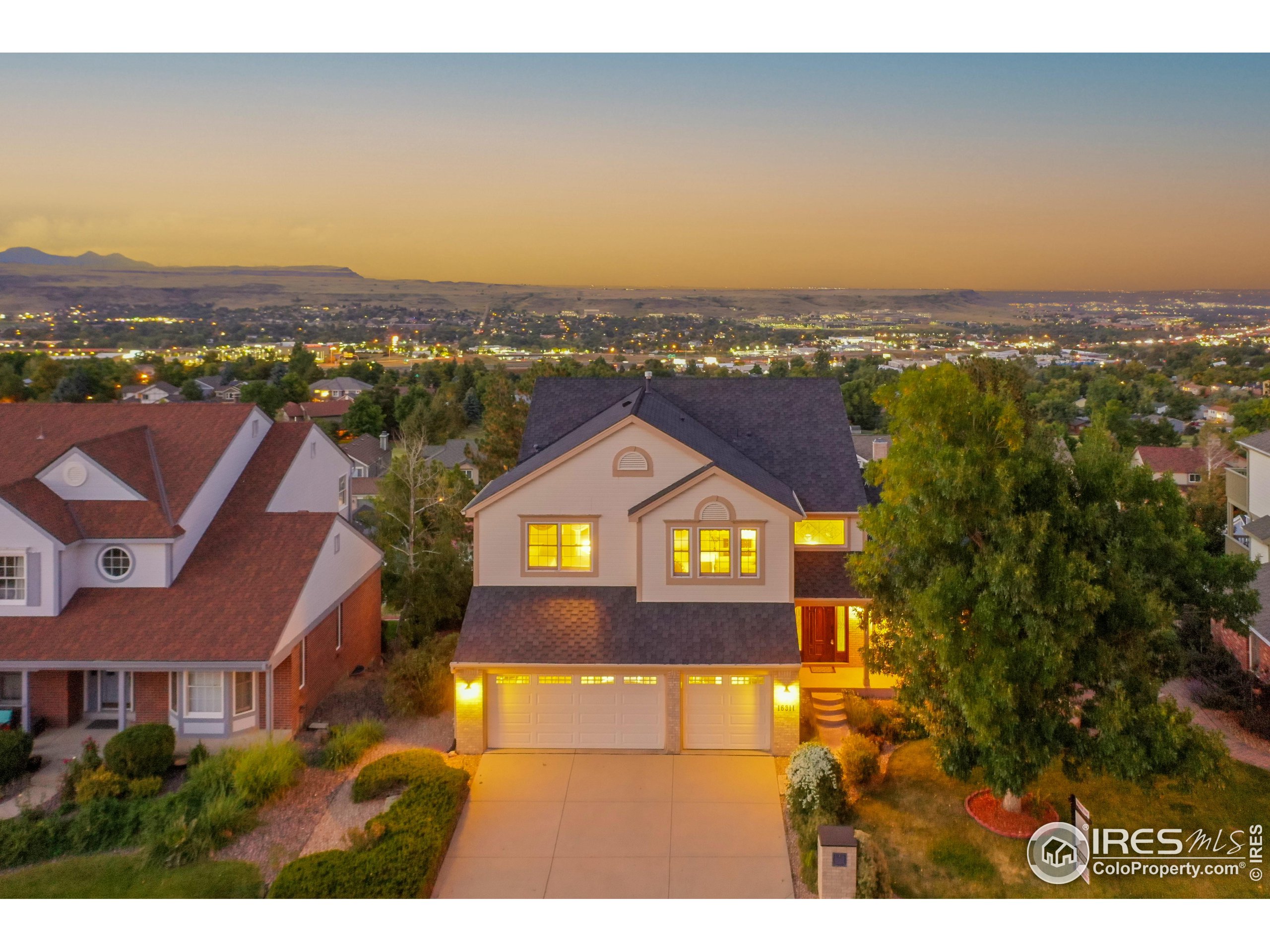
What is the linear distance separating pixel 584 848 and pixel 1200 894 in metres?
9.96

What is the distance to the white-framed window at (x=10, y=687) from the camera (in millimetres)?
18609

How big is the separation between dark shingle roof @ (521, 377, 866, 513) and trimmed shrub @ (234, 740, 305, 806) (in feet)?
33.1

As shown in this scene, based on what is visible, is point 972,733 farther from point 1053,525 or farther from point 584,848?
point 584,848

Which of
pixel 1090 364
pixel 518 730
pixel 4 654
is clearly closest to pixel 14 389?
pixel 4 654

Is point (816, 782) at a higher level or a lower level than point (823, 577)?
lower

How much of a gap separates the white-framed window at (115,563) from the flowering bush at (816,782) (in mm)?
15919

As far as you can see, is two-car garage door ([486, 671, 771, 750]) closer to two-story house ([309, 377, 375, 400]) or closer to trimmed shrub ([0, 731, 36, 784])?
trimmed shrub ([0, 731, 36, 784])

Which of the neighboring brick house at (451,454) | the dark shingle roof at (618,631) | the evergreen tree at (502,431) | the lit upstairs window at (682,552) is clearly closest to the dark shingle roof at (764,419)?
the lit upstairs window at (682,552)

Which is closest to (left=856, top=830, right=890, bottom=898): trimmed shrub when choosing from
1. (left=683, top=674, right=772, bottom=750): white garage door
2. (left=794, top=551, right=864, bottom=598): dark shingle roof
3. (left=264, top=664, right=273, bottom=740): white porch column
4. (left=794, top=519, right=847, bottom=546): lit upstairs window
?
(left=683, top=674, right=772, bottom=750): white garage door

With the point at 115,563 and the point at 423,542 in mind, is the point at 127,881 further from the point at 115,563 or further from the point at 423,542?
the point at 423,542

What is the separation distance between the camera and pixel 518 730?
59.7 feet

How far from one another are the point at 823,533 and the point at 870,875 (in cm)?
1049

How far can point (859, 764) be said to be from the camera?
16094 mm

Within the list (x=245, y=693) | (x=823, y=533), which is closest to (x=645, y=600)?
(x=823, y=533)
